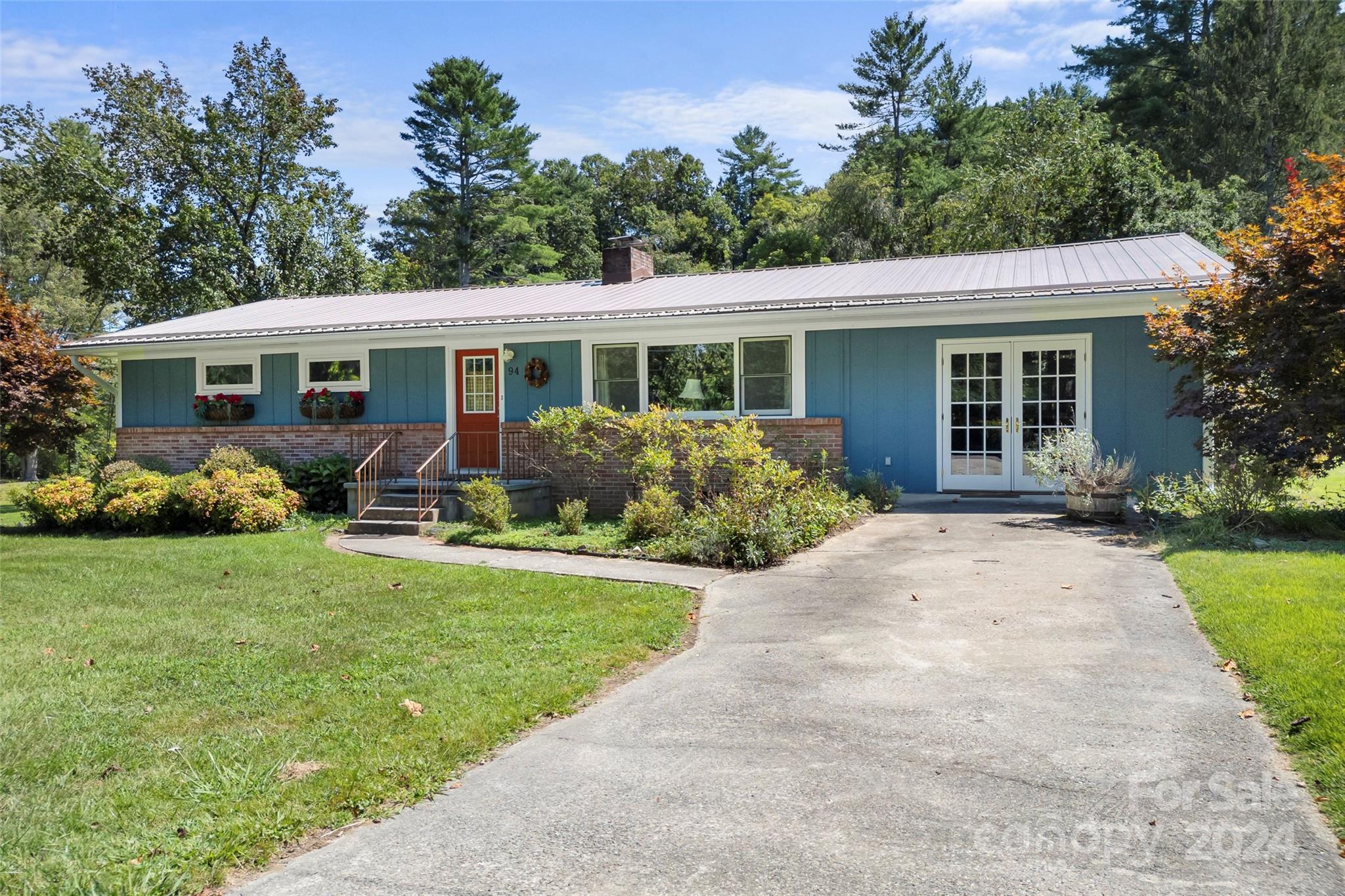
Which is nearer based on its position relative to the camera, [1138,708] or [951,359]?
[1138,708]

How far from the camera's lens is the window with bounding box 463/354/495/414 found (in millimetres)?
Result: 14094

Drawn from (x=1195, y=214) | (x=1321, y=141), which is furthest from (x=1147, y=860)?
(x=1321, y=141)

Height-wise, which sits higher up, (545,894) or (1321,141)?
(1321,141)

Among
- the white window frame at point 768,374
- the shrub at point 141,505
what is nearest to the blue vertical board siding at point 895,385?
the white window frame at point 768,374

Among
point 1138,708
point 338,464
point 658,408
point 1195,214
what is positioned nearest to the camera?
point 1138,708

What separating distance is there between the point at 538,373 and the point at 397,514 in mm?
3169

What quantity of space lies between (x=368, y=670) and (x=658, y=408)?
684 cm

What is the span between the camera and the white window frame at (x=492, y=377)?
1400cm

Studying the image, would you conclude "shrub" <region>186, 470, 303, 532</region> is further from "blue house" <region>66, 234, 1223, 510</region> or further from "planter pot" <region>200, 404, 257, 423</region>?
"planter pot" <region>200, 404, 257, 423</region>

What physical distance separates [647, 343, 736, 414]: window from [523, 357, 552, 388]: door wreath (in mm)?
1574

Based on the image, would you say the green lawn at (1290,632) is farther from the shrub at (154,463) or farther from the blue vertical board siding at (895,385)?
the shrub at (154,463)

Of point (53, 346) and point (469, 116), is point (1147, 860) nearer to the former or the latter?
point (53, 346)

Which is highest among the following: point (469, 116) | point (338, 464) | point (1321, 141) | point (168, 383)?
point (469, 116)

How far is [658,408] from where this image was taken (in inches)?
454
